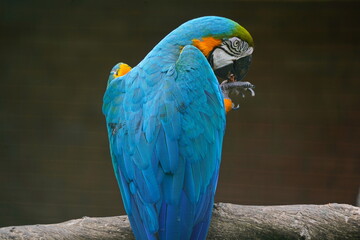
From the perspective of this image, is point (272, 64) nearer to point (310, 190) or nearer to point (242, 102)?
point (242, 102)

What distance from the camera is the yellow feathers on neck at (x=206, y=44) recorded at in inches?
68.4

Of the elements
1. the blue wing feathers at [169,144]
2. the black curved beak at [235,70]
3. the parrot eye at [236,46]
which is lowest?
the blue wing feathers at [169,144]

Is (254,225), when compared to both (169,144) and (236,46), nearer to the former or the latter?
(169,144)

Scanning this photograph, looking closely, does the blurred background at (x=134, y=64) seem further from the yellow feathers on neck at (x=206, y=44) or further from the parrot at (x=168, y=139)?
the parrot at (x=168, y=139)

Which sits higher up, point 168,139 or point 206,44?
point 206,44

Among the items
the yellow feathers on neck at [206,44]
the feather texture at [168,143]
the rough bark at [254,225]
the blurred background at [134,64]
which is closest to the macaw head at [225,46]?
the yellow feathers on neck at [206,44]

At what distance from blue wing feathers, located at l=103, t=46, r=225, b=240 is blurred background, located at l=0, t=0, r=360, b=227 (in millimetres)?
1961

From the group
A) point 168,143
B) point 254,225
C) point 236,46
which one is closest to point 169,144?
point 168,143

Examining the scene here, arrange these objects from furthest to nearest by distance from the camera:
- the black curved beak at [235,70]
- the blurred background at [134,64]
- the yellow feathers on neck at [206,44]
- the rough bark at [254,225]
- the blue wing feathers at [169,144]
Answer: the blurred background at [134,64] → the black curved beak at [235,70] → the yellow feathers on neck at [206,44] → the rough bark at [254,225] → the blue wing feathers at [169,144]

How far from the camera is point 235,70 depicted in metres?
1.91

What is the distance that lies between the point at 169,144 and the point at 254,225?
438 mm

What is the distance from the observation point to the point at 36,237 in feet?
5.12

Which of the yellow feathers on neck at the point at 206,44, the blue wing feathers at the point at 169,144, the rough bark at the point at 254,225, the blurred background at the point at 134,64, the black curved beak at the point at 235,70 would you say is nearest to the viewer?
the blue wing feathers at the point at 169,144

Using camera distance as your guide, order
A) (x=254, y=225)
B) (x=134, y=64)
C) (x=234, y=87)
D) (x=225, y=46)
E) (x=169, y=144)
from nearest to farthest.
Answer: (x=169, y=144) → (x=254, y=225) → (x=225, y=46) → (x=234, y=87) → (x=134, y=64)
